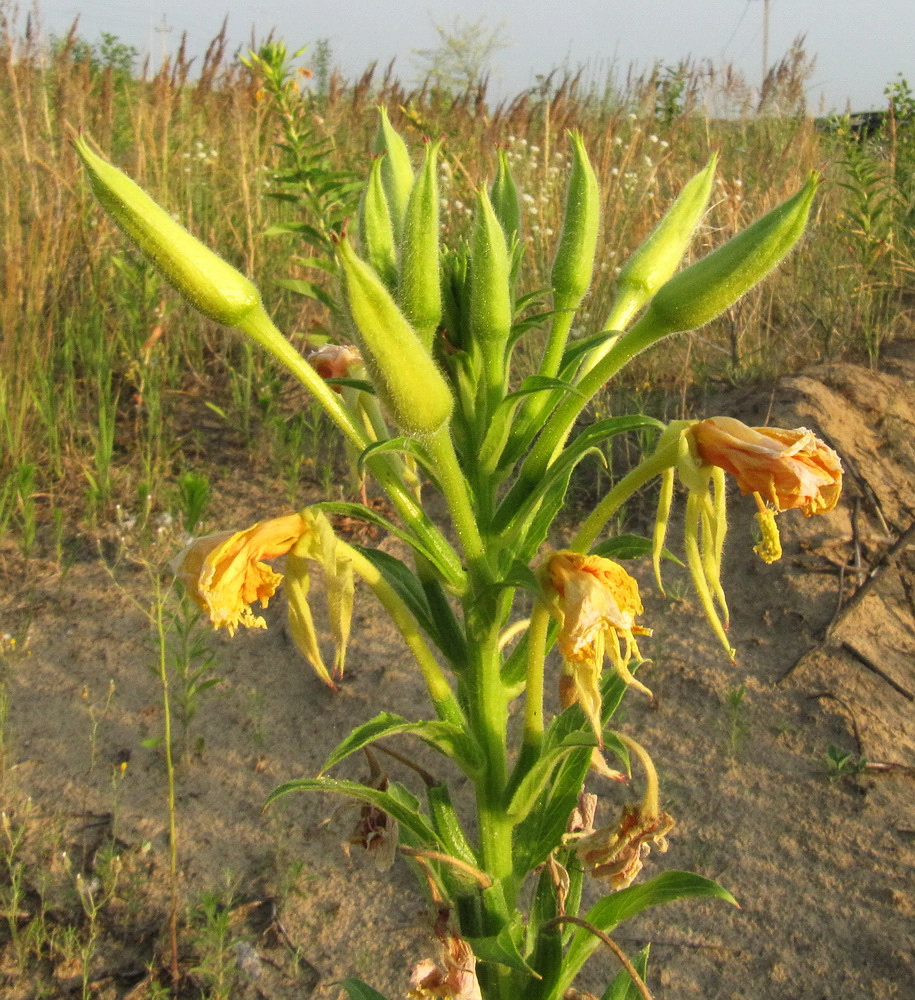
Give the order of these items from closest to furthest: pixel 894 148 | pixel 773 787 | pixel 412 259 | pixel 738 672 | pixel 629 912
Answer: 1. pixel 412 259
2. pixel 629 912
3. pixel 773 787
4. pixel 738 672
5. pixel 894 148

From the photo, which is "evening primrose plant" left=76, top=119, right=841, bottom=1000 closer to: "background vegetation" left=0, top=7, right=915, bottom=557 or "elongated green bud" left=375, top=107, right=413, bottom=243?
"elongated green bud" left=375, top=107, right=413, bottom=243

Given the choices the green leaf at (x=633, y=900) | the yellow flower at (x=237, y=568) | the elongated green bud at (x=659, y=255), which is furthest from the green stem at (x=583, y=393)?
the green leaf at (x=633, y=900)

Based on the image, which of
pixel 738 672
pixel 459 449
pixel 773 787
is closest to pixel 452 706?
pixel 459 449

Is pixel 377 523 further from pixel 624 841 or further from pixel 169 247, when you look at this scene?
pixel 624 841

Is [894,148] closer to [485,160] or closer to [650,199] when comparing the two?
[650,199]

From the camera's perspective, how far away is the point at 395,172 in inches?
50.5

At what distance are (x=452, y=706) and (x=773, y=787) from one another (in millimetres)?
1593

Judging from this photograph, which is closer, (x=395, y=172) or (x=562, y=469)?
(x=562, y=469)

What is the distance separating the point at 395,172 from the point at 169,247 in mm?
386

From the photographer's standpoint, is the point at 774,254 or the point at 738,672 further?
the point at 738,672

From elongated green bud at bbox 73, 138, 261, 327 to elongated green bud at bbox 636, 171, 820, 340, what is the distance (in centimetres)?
51

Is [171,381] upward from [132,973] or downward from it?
upward

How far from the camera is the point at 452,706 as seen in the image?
4.15ft

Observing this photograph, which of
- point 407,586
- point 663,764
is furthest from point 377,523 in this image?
point 663,764
